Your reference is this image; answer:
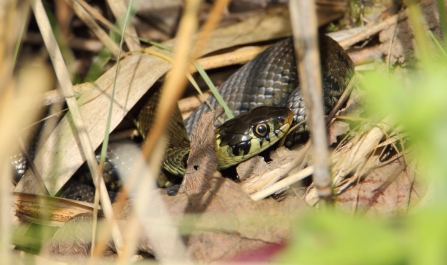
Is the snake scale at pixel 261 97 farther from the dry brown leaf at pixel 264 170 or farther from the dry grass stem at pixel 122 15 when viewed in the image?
the dry grass stem at pixel 122 15

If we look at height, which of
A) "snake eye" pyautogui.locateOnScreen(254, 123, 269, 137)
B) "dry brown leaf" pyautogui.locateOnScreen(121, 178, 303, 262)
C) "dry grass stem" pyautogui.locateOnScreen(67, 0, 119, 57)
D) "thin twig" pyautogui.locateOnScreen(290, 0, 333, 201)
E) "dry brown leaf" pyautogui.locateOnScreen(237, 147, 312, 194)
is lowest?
"dry brown leaf" pyautogui.locateOnScreen(121, 178, 303, 262)

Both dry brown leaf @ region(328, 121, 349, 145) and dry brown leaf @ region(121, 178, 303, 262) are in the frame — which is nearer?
dry brown leaf @ region(121, 178, 303, 262)

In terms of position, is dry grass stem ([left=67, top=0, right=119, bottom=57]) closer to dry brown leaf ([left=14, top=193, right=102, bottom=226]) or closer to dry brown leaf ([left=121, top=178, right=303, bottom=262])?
dry brown leaf ([left=14, top=193, right=102, bottom=226])

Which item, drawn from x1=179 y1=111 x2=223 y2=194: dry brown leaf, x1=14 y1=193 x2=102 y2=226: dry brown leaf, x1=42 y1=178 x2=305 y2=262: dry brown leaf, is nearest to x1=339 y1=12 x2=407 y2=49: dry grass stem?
x1=179 y1=111 x2=223 y2=194: dry brown leaf

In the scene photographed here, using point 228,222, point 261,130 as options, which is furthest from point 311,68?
point 261,130

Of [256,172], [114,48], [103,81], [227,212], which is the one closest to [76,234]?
[227,212]

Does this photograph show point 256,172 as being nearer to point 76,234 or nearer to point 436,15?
point 76,234

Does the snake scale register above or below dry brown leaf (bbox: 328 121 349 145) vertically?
above
